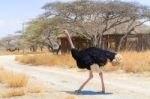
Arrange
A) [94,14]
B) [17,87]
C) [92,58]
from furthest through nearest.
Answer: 1. [94,14]
2. [17,87]
3. [92,58]

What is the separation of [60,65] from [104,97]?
19.5 m

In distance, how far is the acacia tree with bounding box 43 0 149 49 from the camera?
124ft

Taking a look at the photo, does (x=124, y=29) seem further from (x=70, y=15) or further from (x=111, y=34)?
(x=70, y=15)

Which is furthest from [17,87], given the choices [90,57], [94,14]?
[94,14]

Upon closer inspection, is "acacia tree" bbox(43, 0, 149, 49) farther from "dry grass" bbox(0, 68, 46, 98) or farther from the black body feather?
the black body feather

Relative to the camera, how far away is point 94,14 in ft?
126

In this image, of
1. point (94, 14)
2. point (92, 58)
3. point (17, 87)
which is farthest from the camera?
point (94, 14)

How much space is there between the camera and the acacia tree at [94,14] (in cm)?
3781

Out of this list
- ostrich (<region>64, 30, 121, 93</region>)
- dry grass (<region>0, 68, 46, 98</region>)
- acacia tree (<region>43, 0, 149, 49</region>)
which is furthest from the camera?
acacia tree (<region>43, 0, 149, 49</region>)

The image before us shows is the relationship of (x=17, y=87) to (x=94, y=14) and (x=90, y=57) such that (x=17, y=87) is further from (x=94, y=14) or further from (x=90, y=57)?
(x=94, y=14)

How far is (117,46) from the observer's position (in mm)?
44594

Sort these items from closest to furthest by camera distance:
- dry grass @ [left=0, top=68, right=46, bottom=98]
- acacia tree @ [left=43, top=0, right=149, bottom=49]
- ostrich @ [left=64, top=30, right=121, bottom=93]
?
dry grass @ [left=0, top=68, right=46, bottom=98] → ostrich @ [left=64, top=30, right=121, bottom=93] → acacia tree @ [left=43, top=0, right=149, bottom=49]

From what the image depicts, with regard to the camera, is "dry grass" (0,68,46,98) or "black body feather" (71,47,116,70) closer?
"dry grass" (0,68,46,98)

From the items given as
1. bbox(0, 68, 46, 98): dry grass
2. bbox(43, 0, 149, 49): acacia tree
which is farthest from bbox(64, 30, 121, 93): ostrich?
bbox(43, 0, 149, 49): acacia tree
